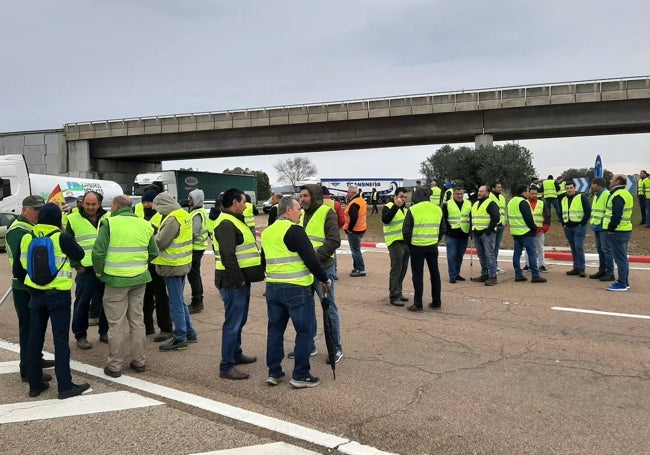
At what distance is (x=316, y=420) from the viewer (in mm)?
4188

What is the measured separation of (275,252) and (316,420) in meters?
1.52

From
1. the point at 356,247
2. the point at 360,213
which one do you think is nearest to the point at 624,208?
the point at 360,213

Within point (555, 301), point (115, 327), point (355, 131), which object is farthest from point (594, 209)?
point (355, 131)

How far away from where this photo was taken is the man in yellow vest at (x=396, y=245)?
8.51 meters

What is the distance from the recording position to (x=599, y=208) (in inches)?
400

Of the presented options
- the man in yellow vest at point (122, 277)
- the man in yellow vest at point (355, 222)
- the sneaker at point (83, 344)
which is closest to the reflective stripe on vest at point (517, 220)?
the man in yellow vest at point (355, 222)

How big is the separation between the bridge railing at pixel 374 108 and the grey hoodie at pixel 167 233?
3194cm

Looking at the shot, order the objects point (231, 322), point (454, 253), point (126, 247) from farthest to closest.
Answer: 1. point (454, 253)
2. point (126, 247)
3. point (231, 322)

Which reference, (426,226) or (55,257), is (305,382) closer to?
(55,257)

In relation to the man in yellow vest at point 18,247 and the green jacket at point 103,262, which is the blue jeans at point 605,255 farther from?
the man in yellow vest at point 18,247

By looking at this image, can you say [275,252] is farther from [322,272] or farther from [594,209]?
[594,209]

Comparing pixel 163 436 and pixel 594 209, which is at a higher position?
pixel 594 209

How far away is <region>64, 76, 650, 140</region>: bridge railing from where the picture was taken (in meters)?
32.2

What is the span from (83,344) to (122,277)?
176cm
